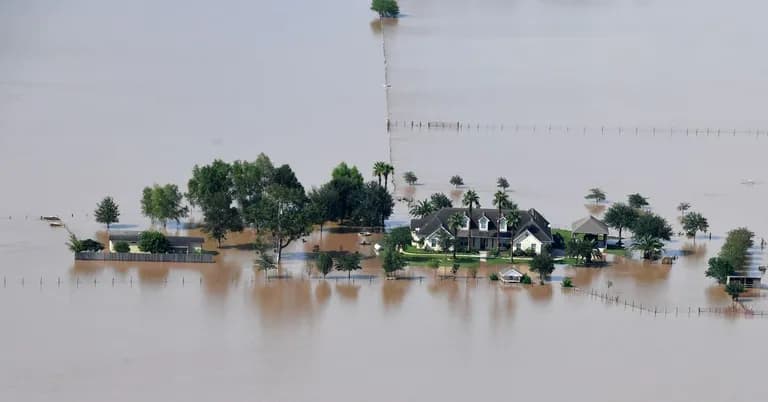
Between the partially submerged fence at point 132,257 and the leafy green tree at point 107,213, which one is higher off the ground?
the leafy green tree at point 107,213

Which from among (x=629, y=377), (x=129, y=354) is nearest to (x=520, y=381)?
(x=629, y=377)

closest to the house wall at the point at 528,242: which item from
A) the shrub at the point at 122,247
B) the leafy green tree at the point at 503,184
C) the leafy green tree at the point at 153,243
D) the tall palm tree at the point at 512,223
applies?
the tall palm tree at the point at 512,223

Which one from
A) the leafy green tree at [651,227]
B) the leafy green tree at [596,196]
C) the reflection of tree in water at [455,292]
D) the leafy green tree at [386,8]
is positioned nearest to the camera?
the reflection of tree in water at [455,292]

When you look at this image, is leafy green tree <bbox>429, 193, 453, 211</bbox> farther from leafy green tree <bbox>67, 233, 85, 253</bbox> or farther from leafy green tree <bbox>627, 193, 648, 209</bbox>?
leafy green tree <bbox>67, 233, 85, 253</bbox>

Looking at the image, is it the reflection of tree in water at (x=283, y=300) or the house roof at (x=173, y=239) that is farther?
the house roof at (x=173, y=239)

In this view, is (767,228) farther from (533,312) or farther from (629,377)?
(629,377)

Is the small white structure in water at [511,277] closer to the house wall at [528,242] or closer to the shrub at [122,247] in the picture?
the house wall at [528,242]

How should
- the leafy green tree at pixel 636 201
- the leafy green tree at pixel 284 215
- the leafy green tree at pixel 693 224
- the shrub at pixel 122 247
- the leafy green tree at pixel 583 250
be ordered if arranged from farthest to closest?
the leafy green tree at pixel 636 201 < the leafy green tree at pixel 693 224 < the leafy green tree at pixel 583 250 < the shrub at pixel 122 247 < the leafy green tree at pixel 284 215

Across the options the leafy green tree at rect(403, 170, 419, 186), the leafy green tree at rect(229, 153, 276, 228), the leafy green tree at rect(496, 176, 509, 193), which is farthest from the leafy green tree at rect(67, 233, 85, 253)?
the leafy green tree at rect(496, 176, 509, 193)
